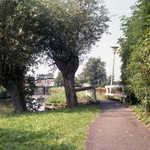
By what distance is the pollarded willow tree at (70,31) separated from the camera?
13695mm

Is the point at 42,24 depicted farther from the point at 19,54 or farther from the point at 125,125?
the point at 125,125

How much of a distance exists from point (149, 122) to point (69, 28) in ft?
28.1

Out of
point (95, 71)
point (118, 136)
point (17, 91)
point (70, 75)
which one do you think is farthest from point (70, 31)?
point (95, 71)

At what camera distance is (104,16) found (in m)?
15.1

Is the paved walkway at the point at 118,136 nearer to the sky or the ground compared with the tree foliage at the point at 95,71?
nearer to the ground

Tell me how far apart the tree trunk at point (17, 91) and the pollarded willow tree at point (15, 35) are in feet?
0.59

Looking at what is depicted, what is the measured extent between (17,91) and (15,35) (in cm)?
406

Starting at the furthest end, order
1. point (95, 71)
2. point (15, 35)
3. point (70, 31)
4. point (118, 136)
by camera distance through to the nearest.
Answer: point (95, 71) → point (70, 31) → point (15, 35) → point (118, 136)

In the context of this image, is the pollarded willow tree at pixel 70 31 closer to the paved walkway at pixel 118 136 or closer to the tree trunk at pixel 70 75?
the tree trunk at pixel 70 75

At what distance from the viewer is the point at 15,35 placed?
11891 mm

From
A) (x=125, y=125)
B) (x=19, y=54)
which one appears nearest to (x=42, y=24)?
(x=19, y=54)

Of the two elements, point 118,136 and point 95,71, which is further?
point 95,71

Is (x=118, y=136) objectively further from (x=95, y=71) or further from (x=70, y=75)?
(x=95, y=71)

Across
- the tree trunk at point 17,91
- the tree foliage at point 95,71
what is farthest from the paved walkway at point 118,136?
the tree foliage at point 95,71
